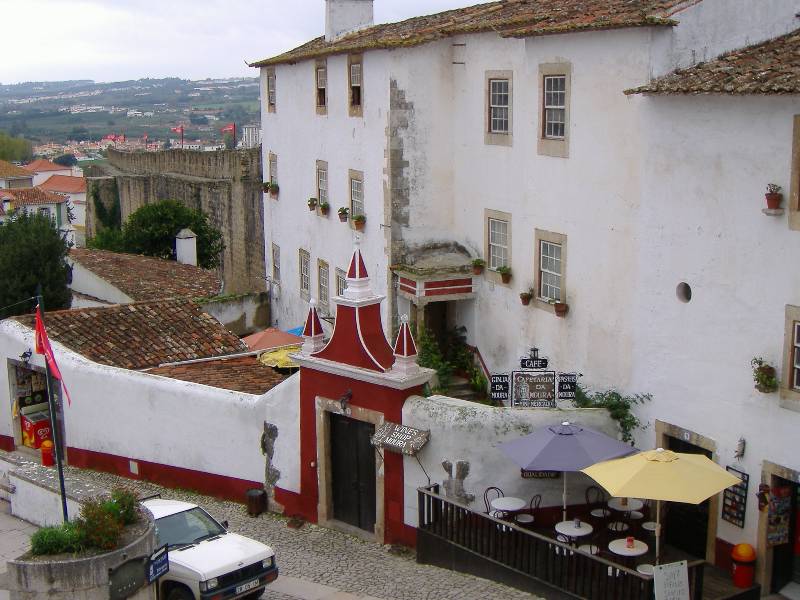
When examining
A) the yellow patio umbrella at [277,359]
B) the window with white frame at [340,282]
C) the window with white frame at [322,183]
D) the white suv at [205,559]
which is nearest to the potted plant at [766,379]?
the white suv at [205,559]

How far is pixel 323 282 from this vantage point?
2688 cm

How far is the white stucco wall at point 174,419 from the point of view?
721 inches

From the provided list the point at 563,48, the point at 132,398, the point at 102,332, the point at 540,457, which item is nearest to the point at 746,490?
the point at 540,457

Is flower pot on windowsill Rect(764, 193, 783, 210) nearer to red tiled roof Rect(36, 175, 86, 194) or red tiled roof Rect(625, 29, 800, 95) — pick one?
red tiled roof Rect(625, 29, 800, 95)

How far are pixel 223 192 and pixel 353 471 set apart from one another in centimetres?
2748

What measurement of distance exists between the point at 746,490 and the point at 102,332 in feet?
45.2

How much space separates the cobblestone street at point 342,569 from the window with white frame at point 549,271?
5.32m

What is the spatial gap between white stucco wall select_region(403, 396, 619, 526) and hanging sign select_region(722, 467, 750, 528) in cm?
207

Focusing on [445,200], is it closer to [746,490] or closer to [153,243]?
[746,490]

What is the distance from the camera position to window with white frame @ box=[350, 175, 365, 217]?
927 inches

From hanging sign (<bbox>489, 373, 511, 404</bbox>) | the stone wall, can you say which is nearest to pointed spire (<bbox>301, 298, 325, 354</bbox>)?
hanging sign (<bbox>489, 373, 511, 404</bbox>)

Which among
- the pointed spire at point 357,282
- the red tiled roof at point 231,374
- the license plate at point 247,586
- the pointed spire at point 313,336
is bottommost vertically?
the license plate at point 247,586

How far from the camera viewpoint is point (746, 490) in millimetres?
14352

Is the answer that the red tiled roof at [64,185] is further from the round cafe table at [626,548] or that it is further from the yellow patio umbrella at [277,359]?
the round cafe table at [626,548]
